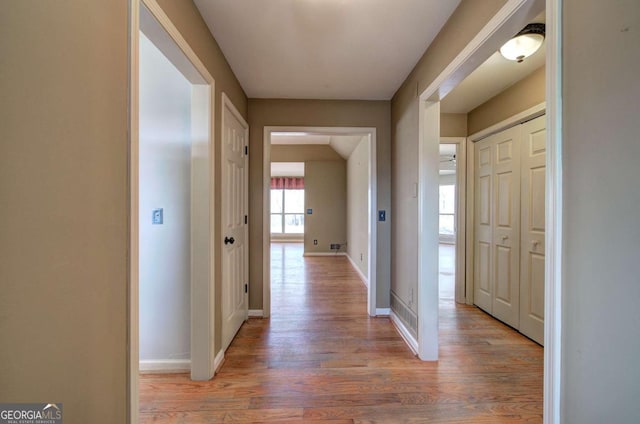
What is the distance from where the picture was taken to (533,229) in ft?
8.00

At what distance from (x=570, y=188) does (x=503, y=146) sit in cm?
230

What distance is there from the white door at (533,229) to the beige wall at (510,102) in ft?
0.64

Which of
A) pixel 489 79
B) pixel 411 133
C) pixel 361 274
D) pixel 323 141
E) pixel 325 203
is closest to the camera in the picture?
pixel 411 133

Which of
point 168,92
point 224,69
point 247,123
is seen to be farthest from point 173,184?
point 247,123

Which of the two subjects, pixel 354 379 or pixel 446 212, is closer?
pixel 354 379

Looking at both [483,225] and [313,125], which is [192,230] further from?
[483,225]

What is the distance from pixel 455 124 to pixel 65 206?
3707 millimetres

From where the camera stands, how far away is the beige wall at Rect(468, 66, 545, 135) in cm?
233

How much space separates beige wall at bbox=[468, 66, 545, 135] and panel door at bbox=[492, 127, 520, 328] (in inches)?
7.7

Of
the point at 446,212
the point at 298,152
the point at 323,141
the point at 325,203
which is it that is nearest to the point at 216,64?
the point at 323,141

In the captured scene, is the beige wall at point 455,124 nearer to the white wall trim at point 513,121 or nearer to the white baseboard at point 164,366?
the white wall trim at point 513,121

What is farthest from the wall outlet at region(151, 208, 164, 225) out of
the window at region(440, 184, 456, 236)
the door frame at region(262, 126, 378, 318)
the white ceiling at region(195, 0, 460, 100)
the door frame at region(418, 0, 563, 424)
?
the window at region(440, 184, 456, 236)

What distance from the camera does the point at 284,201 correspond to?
9.57m

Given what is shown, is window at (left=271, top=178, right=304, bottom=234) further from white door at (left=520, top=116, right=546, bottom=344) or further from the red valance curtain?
white door at (left=520, top=116, right=546, bottom=344)
